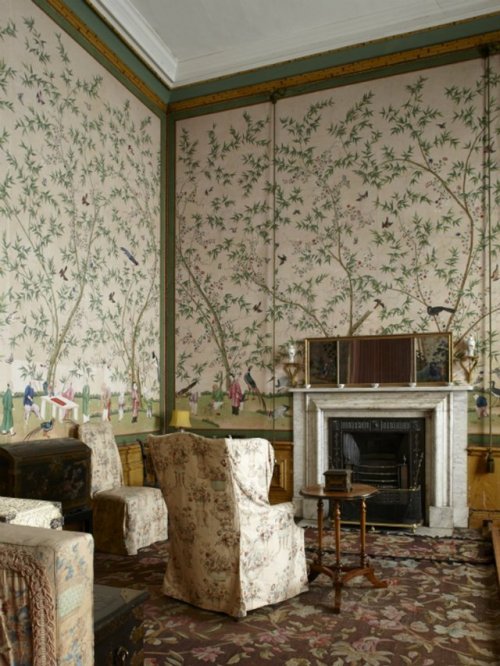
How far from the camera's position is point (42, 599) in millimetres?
1500

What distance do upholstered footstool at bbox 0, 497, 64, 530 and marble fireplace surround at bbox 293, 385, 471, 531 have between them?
3.31 m

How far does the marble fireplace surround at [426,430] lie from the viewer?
5543 mm

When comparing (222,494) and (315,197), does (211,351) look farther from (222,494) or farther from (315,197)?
(222,494)

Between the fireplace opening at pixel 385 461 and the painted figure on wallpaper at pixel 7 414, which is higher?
the painted figure on wallpaper at pixel 7 414

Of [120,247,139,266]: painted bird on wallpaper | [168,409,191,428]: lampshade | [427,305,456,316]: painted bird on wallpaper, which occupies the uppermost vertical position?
[120,247,139,266]: painted bird on wallpaper

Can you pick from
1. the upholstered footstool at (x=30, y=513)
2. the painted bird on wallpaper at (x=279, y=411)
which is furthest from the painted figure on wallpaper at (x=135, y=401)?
the upholstered footstool at (x=30, y=513)

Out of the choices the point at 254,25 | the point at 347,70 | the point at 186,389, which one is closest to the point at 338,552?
the point at 186,389

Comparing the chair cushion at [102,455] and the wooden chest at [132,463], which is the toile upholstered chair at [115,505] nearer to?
the chair cushion at [102,455]

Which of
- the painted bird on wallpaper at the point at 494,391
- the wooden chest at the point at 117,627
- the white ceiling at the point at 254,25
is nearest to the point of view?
the wooden chest at the point at 117,627

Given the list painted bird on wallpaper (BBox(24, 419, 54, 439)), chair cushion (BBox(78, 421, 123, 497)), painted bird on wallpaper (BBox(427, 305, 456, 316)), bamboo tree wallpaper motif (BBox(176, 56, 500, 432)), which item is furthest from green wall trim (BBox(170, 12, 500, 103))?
painted bird on wallpaper (BBox(24, 419, 54, 439))

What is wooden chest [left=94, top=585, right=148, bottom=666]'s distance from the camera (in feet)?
6.07

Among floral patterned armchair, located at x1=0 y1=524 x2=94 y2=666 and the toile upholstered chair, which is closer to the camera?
floral patterned armchair, located at x1=0 y1=524 x2=94 y2=666

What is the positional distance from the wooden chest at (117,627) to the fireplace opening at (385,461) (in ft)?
12.7

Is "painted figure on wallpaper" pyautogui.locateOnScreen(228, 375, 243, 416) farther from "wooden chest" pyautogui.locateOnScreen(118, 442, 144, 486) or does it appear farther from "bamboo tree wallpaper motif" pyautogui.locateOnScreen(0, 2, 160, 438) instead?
"wooden chest" pyautogui.locateOnScreen(118, 442, 144, 486)
